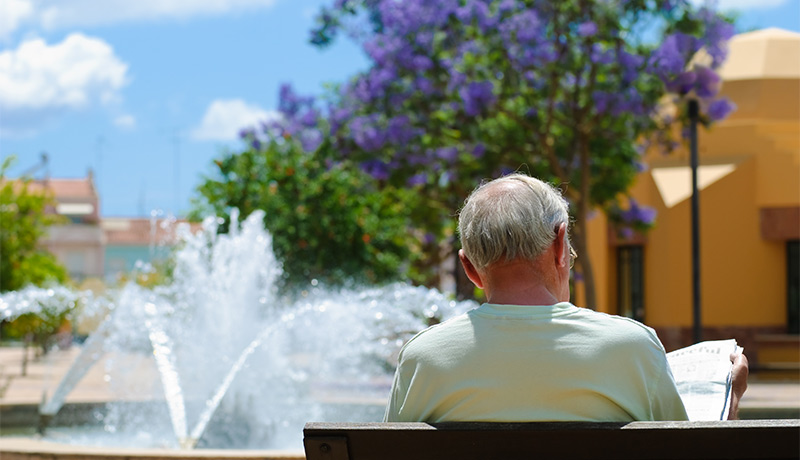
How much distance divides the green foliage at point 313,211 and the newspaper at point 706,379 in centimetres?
1544

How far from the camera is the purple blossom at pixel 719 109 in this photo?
576 inches

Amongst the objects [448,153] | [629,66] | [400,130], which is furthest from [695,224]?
[400,130]

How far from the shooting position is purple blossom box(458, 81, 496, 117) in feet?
45.9

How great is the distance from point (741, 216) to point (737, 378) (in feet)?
62.1

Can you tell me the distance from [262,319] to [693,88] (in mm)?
5772

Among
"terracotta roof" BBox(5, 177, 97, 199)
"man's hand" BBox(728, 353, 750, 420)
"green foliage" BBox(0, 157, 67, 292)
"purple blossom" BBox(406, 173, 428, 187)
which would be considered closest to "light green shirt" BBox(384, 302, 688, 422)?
"man's hand" BBox(728, 353, 750, 420)

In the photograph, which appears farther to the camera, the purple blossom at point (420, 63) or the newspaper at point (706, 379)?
the purple blossom at point (420, 63)

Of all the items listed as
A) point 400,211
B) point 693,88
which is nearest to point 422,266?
point 400,211

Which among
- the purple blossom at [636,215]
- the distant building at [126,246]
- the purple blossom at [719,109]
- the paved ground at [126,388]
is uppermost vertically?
the purple blossom at [719,109]

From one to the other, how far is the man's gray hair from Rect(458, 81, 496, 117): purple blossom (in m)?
11.6

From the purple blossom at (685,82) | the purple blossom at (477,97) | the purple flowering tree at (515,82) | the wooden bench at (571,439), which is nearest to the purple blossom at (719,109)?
the purple flowering tree at (515,82)

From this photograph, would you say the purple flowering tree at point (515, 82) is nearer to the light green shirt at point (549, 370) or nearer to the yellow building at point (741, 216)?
the yellow building at point (741, 216)

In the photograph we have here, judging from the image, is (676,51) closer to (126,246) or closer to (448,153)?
(448,153)

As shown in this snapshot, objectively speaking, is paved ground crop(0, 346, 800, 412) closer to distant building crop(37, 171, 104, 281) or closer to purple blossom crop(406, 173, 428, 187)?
purple blossom crop(406, 173, 428, 187)
